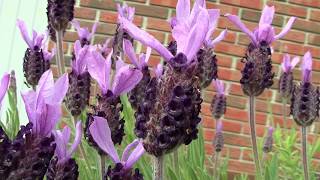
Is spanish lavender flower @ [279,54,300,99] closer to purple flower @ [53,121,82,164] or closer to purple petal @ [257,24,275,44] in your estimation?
purple petal @ [257,24,275,44]

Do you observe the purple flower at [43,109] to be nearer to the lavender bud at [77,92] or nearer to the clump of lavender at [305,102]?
the lavender bud at [77,92]

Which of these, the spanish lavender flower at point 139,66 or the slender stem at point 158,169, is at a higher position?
the spanish lavender flower at point 139,66

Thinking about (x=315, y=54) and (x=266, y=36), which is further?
(x=315, y=54)

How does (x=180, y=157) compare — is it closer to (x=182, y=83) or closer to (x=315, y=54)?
(x=182, y=83)

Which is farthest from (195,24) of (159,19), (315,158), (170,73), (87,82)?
(315,158)

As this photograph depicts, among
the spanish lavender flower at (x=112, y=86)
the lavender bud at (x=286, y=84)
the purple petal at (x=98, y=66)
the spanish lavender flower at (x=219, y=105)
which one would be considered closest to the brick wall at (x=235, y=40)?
the lavender bud at (x=286, y=84)

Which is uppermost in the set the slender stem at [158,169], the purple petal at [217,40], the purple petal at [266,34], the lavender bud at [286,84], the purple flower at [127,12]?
the purple flower at [127,12]

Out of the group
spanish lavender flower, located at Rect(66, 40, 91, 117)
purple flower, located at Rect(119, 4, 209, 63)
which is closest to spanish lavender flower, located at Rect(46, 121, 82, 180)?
purple flower, located at Rect(119, 4, 209, 63)
